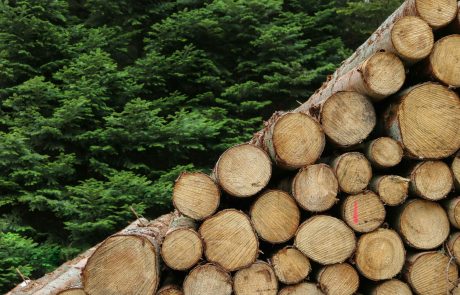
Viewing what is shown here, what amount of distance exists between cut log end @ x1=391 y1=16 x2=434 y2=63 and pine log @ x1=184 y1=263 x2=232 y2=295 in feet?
5.56

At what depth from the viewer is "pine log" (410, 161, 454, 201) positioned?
289cm

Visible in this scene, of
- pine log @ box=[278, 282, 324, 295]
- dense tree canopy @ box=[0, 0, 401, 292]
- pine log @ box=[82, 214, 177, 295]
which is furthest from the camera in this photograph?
dense tree canopy @ box=[0, 0, 401, 292]

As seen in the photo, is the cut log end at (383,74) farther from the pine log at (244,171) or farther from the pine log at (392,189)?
the pine log at (244,171)

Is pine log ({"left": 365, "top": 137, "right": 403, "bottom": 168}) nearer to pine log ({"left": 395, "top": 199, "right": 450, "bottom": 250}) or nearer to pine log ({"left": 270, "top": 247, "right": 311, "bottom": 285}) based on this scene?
pine log ({"left": 395, "top": 199, "right": 450, "bottom": 250})

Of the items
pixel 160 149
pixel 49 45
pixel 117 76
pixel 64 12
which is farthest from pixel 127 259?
pixel 64 12

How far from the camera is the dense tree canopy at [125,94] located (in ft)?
17.9

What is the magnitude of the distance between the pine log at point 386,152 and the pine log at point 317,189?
0.29 meters

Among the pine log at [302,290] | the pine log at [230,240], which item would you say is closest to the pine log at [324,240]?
the pine log at [302,290]

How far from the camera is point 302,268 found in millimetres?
2838

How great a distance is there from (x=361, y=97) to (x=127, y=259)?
5.61 feet

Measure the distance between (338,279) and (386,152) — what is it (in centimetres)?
82

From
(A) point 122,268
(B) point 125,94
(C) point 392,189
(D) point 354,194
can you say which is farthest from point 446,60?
(B) point 125,94

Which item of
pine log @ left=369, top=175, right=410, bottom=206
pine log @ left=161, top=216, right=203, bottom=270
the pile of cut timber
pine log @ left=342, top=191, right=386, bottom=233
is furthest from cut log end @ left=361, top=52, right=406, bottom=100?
pine log @ left=161, top=216, right=203, bottom=270

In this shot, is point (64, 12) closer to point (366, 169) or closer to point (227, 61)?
point (227, 61)
